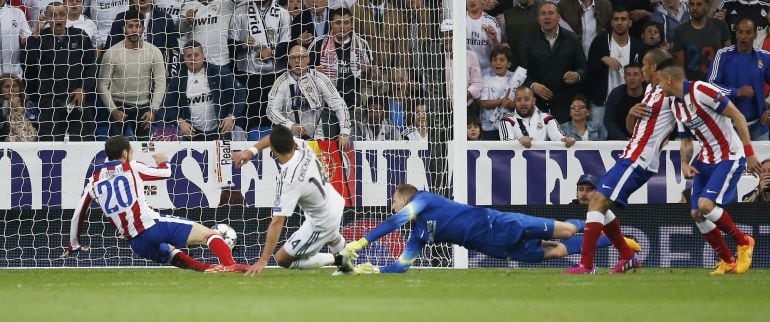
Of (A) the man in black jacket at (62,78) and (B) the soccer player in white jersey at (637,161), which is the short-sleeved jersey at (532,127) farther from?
(A) the man in black jacket at (62,78)

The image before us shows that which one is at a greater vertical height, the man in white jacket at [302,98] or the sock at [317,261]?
the man in white jacket at [302,98]

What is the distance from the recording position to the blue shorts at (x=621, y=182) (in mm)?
11625

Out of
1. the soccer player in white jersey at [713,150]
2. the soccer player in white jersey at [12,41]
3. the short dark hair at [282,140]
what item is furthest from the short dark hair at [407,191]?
the soccer player in white jersey at [12,41]

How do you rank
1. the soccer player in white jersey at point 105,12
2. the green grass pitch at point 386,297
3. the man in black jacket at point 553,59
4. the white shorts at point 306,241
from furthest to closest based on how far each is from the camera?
the man in black jacket at point 553,59, the soccer player in white jersey at point 105,12, the white shorts at point 306,241, the green grass pitch at point 386,297

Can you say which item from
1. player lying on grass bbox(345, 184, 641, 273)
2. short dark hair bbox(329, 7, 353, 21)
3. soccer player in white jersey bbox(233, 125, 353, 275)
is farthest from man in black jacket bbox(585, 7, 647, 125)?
soccer player in white jersey bbox(233, 125, 353, 275)

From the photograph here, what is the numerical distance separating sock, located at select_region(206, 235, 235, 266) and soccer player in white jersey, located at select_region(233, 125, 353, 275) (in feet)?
2.06

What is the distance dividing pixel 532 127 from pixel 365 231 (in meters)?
2.47

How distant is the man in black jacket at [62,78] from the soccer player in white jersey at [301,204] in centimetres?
458

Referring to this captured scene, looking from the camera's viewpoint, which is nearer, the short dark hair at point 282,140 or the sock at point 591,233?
the short dark hair at point 282,140

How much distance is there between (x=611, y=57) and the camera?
16625mm

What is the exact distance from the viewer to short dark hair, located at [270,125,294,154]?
11094 mm

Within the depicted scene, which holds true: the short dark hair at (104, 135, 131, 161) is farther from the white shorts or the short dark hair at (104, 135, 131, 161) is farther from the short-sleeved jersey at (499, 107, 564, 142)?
the short-sleeved jersey at (499, 107, 564, 142)

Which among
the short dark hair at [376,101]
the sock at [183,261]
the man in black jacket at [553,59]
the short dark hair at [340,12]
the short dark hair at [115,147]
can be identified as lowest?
the sock at [183,261]

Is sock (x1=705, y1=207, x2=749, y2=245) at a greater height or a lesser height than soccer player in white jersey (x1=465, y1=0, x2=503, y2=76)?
lesser
